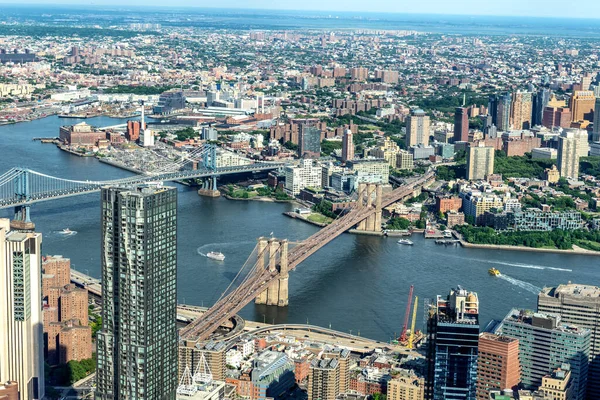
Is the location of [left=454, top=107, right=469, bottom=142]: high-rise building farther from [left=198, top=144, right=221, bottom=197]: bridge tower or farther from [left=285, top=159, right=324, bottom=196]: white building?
[left=198, top=144, right=221, bottom=197]: bridge tower

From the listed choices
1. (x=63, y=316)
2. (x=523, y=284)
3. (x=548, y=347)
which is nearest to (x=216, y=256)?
(x=63, y=316)

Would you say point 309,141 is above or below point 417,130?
below

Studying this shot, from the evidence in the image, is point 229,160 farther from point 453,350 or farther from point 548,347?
point 453,350

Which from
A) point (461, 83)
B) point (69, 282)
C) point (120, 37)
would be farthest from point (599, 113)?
point (120, 37)

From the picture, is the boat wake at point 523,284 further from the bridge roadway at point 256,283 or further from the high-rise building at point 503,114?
the high-rise building at point 503,114

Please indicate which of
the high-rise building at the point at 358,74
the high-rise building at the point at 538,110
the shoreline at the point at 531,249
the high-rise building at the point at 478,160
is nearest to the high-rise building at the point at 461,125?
the high-rise building at the point at 538,110

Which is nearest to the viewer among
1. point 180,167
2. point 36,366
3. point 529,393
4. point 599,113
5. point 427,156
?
point 529,393

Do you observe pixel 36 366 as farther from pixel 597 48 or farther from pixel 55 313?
pixel 597 48
